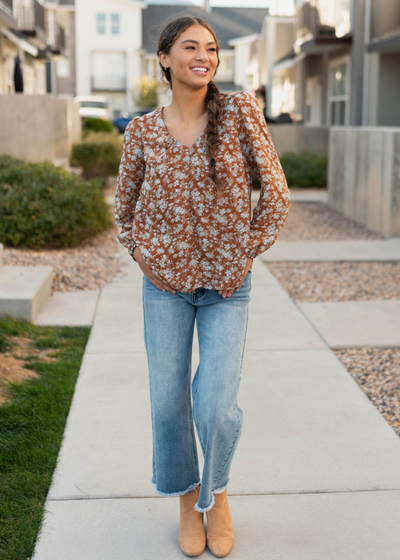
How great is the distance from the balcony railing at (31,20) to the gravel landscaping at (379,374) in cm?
2145

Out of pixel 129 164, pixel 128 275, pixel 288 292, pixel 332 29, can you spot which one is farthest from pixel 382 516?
pixel 332 29

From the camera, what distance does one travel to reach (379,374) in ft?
15.7

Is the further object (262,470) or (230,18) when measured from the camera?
(230,18)

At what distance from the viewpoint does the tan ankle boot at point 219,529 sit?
9.02 feet

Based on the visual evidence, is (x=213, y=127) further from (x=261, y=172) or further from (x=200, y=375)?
(x=200, y=375)

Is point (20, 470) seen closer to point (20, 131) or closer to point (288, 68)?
point (20, 131)

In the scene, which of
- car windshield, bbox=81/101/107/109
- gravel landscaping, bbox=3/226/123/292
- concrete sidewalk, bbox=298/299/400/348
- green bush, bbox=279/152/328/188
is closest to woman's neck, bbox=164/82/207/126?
concrete sidewalk, bbox=298/299/400/348

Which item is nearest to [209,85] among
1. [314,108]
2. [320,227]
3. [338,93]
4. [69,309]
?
[69,309]

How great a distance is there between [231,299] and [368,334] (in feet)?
10.5

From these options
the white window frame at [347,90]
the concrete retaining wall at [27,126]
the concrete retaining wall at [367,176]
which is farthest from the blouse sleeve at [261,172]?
the white window frame at [347,90]

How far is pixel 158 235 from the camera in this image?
2609 mm

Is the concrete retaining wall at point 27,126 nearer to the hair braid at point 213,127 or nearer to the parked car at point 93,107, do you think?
the hair braid at point 213,127

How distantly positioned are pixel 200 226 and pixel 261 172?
0.94 ft

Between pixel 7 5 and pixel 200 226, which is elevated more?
pixel 7 5
